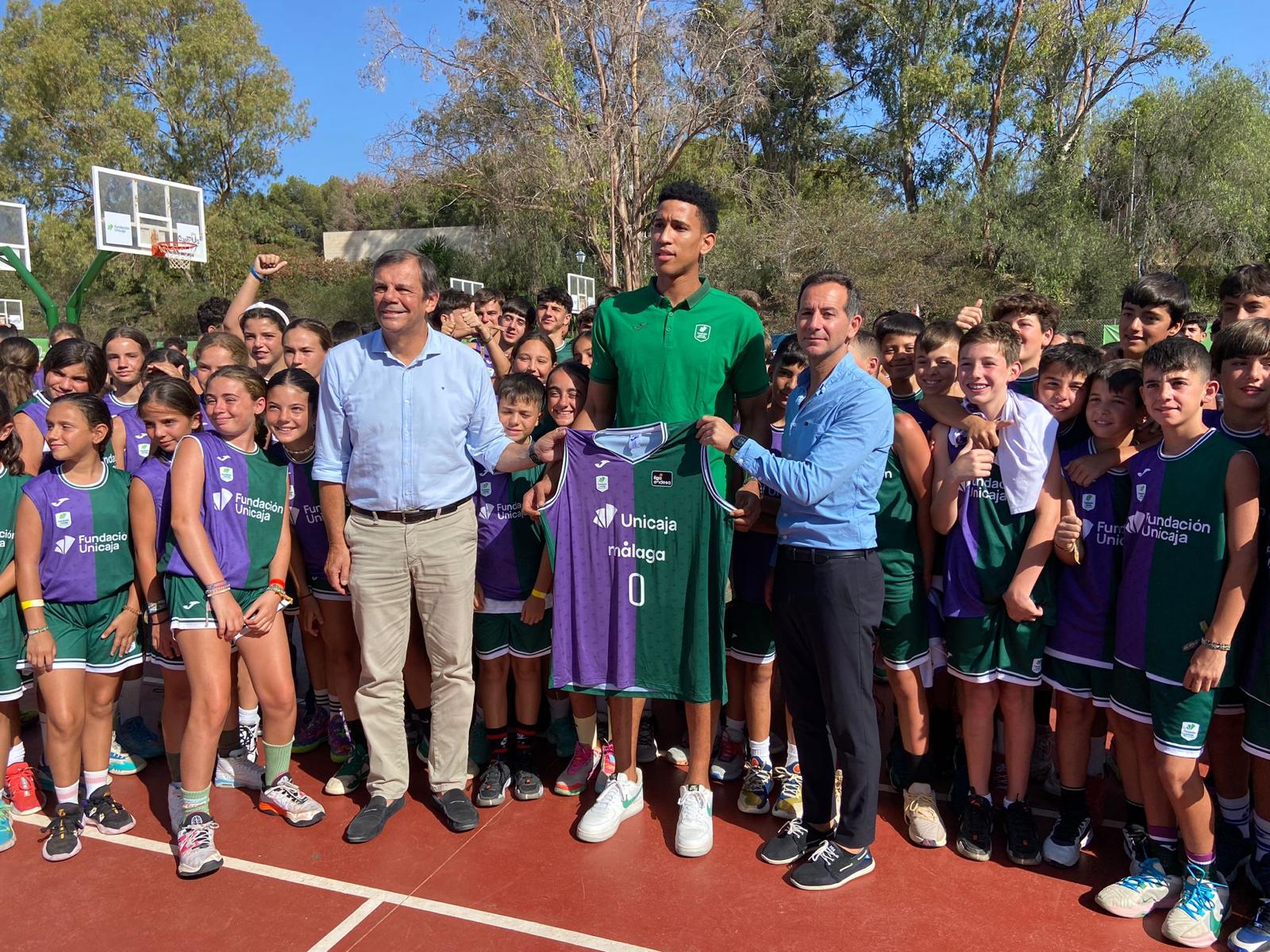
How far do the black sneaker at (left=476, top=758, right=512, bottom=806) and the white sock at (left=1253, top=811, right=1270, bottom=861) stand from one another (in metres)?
3.15

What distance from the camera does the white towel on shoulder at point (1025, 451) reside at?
3.59 m

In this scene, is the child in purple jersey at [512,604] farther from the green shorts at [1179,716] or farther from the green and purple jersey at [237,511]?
the green shorts at [1179,716]

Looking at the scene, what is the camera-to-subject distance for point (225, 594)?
381 cm

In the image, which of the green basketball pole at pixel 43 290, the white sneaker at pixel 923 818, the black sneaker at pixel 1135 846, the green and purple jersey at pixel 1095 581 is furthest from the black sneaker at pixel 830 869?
the green basketball pole at pixel 43 290

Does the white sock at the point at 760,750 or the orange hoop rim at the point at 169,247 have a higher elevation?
the orange hoop rim at the point at 169,247

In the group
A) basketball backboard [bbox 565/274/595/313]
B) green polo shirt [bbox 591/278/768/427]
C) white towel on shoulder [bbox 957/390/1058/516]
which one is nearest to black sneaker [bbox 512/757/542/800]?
green polo shirt [bbox 591/278/768/427]

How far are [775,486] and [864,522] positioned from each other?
0.42 meters

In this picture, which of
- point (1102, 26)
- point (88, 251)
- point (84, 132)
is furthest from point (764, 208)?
point (84, 132)

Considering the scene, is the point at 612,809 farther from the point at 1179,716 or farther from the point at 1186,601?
the point at 1186,601

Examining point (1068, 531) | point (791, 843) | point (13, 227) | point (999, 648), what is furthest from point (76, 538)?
point (13, 227)

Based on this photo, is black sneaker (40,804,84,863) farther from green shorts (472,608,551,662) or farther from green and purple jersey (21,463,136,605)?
green shorts (472,608,551,662)

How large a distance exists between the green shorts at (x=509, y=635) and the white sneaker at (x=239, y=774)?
1.26m

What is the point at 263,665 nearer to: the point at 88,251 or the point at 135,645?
the point at 135,645

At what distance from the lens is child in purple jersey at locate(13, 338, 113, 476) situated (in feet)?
15.0
